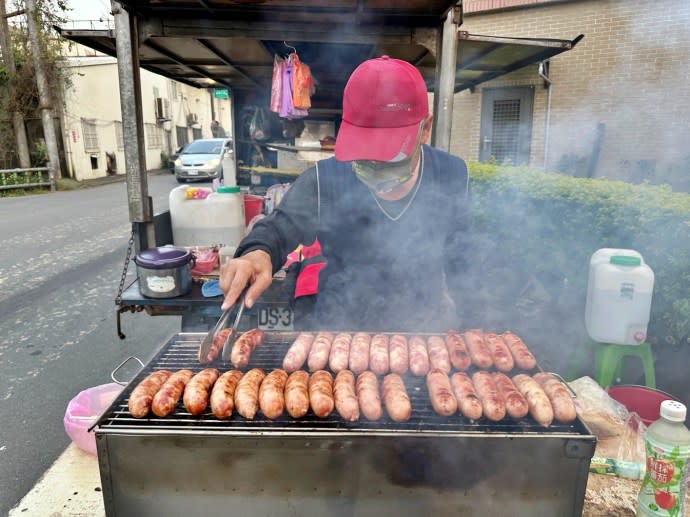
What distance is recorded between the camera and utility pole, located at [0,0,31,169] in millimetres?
18844

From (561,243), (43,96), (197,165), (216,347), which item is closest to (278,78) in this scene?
(561,243)

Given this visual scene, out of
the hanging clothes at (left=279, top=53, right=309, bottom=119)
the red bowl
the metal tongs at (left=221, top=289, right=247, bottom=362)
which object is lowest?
the red bowl

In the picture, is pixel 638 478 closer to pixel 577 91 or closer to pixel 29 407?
pixel 29 407

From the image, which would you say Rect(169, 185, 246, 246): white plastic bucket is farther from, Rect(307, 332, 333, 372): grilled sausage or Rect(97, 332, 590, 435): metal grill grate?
Rect(97, 332, 590, 435): metal grill grate

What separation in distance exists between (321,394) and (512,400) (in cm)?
80

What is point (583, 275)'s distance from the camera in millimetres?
4742

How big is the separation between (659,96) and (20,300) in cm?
1161

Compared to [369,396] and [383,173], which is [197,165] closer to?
[383,173]

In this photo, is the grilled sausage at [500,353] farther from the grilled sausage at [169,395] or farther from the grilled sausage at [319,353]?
the grilled sausage at [169,395]

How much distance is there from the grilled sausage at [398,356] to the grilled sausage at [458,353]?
0.22 m

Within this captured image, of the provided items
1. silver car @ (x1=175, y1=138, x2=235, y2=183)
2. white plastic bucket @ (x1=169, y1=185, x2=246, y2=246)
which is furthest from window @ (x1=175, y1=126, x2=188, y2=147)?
white plastic bucket @ (x1=169, y1=185, x2=246, y2=246)

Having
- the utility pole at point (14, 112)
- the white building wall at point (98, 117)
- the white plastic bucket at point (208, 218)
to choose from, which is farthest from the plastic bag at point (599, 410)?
the utility pole at point (14, 112)

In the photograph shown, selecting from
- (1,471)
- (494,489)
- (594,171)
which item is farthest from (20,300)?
(594,171)

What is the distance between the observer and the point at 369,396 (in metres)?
2.08
